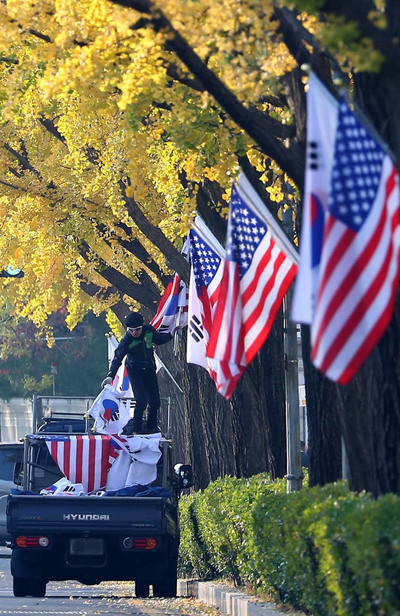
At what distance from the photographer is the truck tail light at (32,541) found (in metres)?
18.2

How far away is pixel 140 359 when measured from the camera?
22031 millimetres

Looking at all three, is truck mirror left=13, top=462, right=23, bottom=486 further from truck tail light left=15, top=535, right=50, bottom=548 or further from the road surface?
truck tail light left=15, top=535, right=50, bottom=548

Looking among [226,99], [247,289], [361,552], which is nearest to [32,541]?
[247,289]

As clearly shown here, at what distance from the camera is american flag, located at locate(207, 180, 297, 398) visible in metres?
13.6

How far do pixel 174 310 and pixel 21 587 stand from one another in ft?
21.4

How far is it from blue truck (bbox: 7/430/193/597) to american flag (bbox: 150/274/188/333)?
17.6ft

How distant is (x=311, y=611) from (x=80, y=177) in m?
13.9

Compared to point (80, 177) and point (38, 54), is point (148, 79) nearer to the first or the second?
point (38, 54)

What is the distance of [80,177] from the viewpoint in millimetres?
25375

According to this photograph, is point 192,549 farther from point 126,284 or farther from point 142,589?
point 126,284

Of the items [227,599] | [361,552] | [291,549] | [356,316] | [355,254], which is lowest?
[227,599]

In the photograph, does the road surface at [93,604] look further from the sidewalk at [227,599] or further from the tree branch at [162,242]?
the tree branch at [162,242]

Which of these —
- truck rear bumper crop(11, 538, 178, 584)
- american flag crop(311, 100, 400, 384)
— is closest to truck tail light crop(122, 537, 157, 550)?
truck rear bumper crop(11, 538, 178, 584)

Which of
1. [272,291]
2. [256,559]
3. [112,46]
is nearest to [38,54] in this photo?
[112,46]
